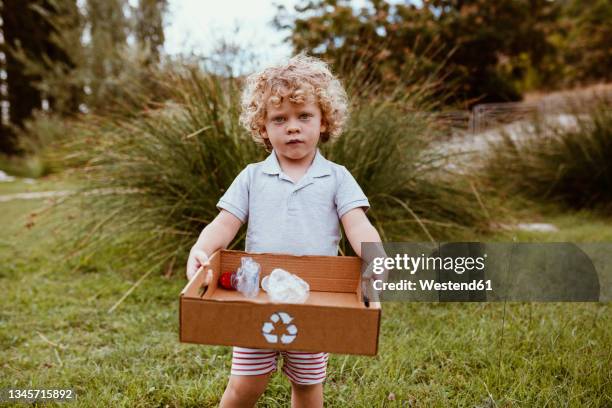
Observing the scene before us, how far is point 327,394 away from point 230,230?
2.72 ft

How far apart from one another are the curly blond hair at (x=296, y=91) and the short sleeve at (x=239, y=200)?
0.25 m

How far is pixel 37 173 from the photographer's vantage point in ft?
47.1

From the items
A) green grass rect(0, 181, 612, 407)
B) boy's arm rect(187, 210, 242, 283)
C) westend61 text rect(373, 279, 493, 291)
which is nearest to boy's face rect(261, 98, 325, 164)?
boy's arm rect(187, 210, 242, 283)

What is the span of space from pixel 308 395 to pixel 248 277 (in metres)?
0.49

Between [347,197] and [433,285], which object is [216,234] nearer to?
[347,197]

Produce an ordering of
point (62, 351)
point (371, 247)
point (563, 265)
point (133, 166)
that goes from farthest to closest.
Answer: point (133, 166)
point (563, 265)
point (62, 351)
point (371, 247)

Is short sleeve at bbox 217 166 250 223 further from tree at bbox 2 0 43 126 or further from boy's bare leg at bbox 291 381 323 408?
tree at bbox 2 0 43 126

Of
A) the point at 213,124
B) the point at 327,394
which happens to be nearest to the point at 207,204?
the point at 213,124

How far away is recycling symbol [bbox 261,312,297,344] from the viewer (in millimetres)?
1234

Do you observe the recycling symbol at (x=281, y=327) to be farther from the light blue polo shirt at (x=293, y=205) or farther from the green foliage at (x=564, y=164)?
the green foliage at (x=564, y=164)

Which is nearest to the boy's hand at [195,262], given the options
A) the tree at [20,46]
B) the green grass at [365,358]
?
the green grass at [365,358]

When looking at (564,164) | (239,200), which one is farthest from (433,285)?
(564,164)

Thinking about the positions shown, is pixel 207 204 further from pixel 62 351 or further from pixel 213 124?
pixel 62 351

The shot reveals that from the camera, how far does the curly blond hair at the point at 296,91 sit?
1818 mm
